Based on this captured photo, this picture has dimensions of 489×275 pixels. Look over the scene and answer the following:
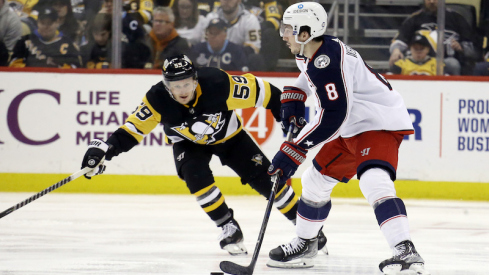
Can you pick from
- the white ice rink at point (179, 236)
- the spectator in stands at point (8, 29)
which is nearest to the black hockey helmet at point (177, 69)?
the white ice rink at point (179, 236)

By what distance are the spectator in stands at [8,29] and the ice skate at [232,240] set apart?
3.26 m

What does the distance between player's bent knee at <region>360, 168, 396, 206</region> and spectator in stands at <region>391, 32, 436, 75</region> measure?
323 cm

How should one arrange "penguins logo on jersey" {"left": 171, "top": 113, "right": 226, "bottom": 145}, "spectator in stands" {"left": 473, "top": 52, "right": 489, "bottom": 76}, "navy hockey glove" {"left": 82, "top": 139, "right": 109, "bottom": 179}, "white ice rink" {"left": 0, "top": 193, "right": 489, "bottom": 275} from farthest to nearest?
"spectator in stands" {"left": 473, "top": 52, "right": 489, "bottom": 76}, "penguins logo on jersey" {"left": 171, "top": 113, "right": 226, "bottom": 145}, "navy hockey glove" {"left": 82, "top": 139, "right": 109, "bottom": 179}, "white ice rink" {"left": 0, "top": 193, "right": 489, "bottom": 275}

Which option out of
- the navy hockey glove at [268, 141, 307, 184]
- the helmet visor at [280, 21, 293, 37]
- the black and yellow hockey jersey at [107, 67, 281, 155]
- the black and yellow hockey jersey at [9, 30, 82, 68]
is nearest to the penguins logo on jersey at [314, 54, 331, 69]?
the helmet visor at [280, 21, 293, 37]

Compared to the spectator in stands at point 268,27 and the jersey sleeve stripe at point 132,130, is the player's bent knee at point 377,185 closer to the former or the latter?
the jersey sleeve stripe at point 132,130

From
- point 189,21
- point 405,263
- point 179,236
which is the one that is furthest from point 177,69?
A: point 189,21

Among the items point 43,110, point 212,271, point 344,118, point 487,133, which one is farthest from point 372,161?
point 43,110

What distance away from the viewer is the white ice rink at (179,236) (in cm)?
288

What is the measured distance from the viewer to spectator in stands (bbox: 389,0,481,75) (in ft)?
18.5

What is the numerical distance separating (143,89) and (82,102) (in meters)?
0.50

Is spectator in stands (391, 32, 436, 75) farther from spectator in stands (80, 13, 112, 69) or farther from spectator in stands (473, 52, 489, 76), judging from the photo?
spectator in stands (80, 13, 112, 69)

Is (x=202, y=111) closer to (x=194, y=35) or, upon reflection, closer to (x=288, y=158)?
(x=288, y=158)

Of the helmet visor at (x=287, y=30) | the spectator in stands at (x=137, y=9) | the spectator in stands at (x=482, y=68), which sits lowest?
the spectator in stands at (x=482, y=68)

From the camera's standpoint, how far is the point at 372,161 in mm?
2566
